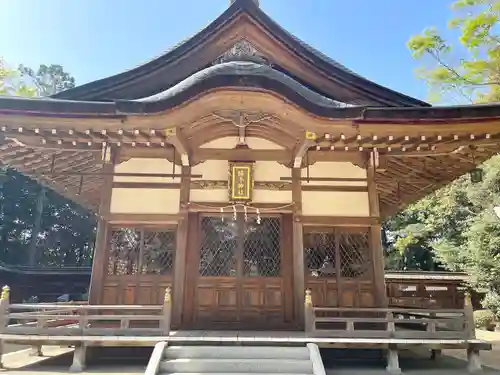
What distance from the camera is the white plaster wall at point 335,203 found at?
721 centimetres

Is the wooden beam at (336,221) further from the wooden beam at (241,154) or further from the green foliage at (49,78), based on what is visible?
the green foliage at (49,78)

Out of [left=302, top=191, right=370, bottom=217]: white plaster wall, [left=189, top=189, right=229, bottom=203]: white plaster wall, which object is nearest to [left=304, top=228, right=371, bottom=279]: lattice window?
[left=302, top=191, right=370, bottom=217]: white plaster wall

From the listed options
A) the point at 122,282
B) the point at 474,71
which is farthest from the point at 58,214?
the point at 474,71

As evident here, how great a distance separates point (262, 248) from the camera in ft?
23.4

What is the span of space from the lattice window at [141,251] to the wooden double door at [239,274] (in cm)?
42

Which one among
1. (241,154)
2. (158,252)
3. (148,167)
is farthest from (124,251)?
(241,154)

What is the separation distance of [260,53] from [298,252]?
4.25 meters

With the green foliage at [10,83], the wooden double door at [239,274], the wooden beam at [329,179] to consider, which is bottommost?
the wooden double door at [239,274]

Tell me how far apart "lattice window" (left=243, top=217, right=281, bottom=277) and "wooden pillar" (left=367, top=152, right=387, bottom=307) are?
175 cm

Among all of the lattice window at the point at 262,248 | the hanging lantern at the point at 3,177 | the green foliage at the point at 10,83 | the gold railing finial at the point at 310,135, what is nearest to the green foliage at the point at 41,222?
the hanging lantern at the point at 3,177

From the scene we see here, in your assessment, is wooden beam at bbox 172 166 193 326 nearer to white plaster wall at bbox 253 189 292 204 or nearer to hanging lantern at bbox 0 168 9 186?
white plaster wall at bbox 253 189 292 204

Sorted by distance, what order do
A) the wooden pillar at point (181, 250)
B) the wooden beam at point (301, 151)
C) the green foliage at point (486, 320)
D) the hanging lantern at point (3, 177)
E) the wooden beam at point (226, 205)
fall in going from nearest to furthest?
the wooden beam at point (301, 151) < the wooden pillar at point (181, 250) < the wooden beam at point (226, 205) < the green foliage at point (486, 320) < the hanging lantern at point (3, 177)

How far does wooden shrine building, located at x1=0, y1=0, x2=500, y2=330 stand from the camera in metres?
6.08

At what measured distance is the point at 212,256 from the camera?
7.07 meters
